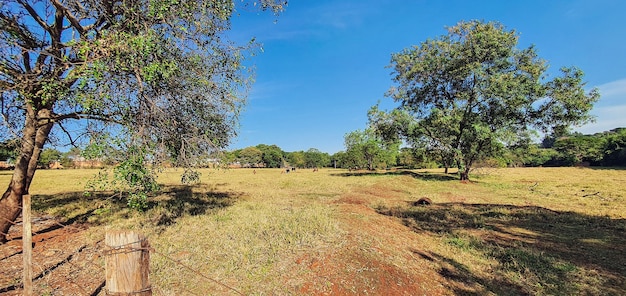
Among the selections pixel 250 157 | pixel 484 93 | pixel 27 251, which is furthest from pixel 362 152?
pixel 250 157

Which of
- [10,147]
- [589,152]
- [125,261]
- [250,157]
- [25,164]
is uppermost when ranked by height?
[250,157]

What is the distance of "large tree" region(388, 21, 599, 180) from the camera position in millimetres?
26391

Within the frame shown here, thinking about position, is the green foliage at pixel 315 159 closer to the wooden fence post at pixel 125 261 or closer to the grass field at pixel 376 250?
the grass field at pixel 376 250

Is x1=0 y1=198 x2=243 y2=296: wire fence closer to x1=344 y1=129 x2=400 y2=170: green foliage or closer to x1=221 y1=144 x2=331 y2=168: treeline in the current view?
x1=344 y1=129 x2=400 y2=170: green foliage

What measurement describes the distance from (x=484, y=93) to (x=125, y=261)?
103 feet

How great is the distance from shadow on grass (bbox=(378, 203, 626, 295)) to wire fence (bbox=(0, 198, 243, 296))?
232 inches

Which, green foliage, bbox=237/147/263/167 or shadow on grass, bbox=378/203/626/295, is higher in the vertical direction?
green foliage, bbox=237/147/263/167

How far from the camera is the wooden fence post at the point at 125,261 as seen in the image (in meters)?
3.13

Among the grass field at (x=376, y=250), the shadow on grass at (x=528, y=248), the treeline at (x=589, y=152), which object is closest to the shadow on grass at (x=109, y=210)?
the grass field at (x=376, y=250)

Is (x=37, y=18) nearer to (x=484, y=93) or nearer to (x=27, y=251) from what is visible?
(x=27, y=251)

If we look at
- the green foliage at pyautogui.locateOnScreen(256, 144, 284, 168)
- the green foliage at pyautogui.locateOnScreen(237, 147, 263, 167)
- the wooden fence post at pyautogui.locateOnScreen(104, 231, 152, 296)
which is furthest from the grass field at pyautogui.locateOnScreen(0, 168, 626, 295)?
the green foliage at pyautogui.locateOnScreen(256, 144, 284, 168)

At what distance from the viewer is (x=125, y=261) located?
10.4 feet

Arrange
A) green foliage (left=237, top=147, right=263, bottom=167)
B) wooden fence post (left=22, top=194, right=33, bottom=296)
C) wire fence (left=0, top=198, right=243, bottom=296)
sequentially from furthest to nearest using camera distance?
green foliage (left=237, top=147, right=263, bottom=167), wire fence (left=0, top=198, right=243, bottom=296), wooden fence post (left=22, top=194, right=33, bottom=296)

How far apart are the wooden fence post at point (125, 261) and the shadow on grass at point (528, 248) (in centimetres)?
597
